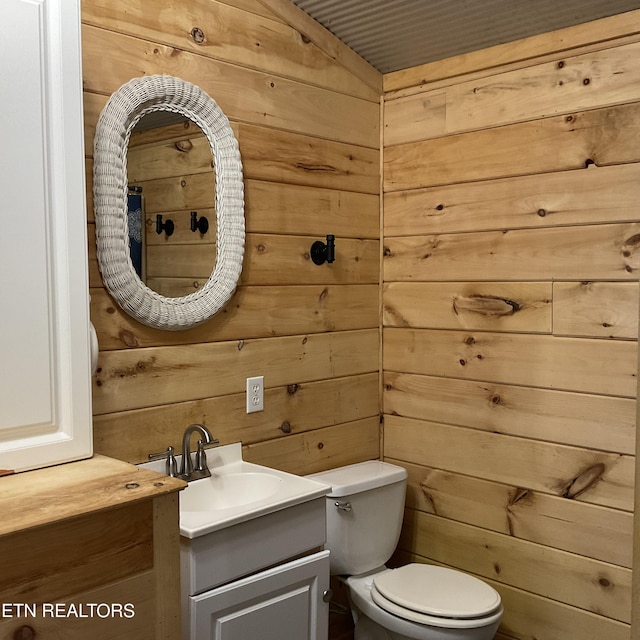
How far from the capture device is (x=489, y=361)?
248 cm

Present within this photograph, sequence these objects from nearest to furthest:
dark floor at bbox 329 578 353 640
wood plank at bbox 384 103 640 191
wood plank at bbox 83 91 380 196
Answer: wood plank at bbox 384 103 640 191 < wood plank at bbox 83 91 380 196 < dark floor at bbox 329 578 353 640

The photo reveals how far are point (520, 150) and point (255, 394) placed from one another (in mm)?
1171

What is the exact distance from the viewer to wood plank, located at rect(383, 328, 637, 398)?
218cm

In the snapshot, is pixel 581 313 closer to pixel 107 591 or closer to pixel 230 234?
pixel 230 234

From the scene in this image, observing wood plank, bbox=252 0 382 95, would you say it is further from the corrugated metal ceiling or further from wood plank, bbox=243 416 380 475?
wood plank, bbox=243 416 380 475

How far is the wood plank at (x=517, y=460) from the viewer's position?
2195mm

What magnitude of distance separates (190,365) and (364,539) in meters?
0.83

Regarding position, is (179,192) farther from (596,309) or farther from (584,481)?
(584,481)

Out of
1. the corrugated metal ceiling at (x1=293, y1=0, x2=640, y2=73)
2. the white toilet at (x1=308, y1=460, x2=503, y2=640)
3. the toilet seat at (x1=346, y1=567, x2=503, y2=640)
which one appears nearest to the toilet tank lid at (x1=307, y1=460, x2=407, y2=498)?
the white toilet at (x1=308, y1=460, x2=503, y2=640)

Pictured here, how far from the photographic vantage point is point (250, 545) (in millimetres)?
1854

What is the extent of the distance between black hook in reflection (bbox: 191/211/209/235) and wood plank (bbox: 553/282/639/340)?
1101 millimetres

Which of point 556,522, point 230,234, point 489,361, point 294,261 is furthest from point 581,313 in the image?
point 230,234

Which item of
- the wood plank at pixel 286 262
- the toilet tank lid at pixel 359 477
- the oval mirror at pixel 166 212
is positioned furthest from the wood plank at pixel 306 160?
the toilet tank lid at pixel 359 477

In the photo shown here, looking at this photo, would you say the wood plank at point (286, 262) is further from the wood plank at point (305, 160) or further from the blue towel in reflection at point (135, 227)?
the wood plank at point (305, 160)
